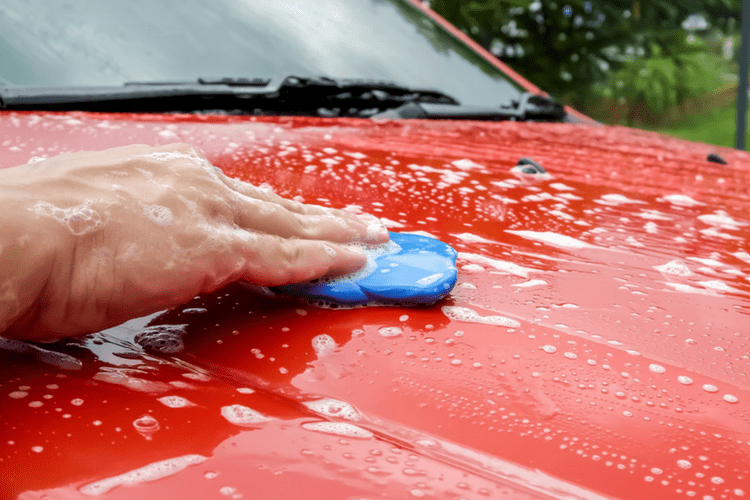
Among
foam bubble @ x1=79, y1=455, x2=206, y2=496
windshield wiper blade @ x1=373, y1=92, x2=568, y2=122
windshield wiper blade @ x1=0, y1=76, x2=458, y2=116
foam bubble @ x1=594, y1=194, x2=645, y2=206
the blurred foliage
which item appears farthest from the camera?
the blurred foliage

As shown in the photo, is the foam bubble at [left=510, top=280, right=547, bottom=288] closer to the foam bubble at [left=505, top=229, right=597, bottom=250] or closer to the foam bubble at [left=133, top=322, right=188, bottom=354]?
the foam bubble at [left=505, top=229, right=597, bottom=250]

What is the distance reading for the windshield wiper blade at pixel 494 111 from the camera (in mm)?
1875

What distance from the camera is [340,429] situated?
62 centimetres

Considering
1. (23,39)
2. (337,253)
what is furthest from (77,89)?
(337,253)

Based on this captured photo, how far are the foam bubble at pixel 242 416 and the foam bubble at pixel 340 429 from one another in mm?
45

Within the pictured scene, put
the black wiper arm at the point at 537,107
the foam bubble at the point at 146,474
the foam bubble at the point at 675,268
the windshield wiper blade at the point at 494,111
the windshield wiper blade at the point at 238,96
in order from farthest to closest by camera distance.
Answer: the black wiper arm at the point at 537,107 → the windshield wiper blade at the point at 494,111 → the windshield wiper blade at the point at 238,96 → the foam bubble at the point at 675,268 → the foam bubble at the point at 146,474

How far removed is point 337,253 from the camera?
878mm

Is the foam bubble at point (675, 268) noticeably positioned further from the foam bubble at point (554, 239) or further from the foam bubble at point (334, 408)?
the foam bubble at point (334, 408)

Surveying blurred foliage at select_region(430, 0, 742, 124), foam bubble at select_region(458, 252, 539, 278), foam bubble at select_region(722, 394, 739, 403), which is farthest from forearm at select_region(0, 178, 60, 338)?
blurred foliage at select_region(430, 0, 742, 124)

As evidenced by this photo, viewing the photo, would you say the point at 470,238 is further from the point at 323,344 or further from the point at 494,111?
the point at 494,111

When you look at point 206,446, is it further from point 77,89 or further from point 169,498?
point 77,89

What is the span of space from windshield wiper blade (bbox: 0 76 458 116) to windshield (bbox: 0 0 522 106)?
0.03 meters

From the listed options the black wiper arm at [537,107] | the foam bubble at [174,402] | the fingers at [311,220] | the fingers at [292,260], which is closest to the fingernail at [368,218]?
the fingers at [311,220]

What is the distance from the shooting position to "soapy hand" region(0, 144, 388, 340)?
0.65m
